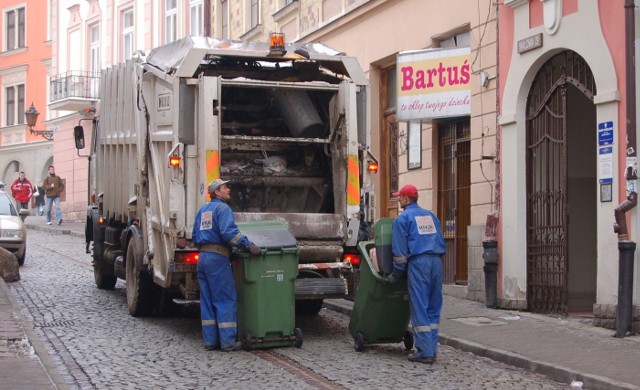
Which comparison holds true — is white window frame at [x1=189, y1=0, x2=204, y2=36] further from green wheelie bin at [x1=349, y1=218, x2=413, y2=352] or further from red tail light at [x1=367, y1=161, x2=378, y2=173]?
green wheelie bin at [x1=349, y1=218, x2=413, y2=352]

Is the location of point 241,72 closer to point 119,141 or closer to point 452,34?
point 119,141

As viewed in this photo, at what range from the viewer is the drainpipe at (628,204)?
34.2 ft

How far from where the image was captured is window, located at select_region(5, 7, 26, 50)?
145 feet

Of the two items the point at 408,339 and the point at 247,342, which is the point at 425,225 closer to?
the point at 408,339

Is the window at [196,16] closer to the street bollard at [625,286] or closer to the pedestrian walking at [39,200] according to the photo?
the pedestrian walking at [39,200]

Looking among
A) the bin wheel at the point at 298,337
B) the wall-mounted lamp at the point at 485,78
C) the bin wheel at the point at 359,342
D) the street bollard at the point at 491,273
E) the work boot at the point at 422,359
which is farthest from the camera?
the wall-mounted lamp at the point at 485,78

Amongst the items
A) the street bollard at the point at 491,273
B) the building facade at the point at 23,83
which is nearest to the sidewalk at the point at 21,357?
the street bollard at the point at 491,273

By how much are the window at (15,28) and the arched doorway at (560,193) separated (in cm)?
3448

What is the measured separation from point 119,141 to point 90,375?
567cm

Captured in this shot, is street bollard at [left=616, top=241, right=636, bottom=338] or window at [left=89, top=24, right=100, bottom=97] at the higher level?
window at [left=89, top=24, right=100, bottom=97]

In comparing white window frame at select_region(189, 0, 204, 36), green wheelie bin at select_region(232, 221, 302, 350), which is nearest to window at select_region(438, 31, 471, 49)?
green wheelie bin at select_region(232, 221, 302, 350)

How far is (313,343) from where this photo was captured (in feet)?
34.3

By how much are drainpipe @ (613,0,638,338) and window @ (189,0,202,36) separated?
1952 cm

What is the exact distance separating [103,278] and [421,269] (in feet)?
23.0
